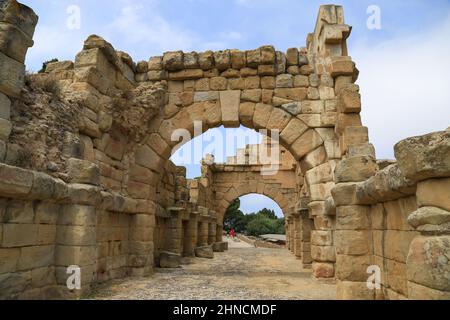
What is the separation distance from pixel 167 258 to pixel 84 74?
4454mm

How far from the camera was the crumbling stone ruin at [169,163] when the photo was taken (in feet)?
8.84

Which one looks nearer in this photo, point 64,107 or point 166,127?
point 64,107

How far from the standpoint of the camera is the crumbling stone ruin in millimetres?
2693

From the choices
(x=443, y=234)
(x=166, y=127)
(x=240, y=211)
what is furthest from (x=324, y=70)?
(x=240, y=211)

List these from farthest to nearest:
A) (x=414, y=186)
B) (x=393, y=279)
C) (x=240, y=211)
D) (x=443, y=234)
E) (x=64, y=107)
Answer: (x=240, y=211) < (x=64, y=107) < (x=393, y=279) < (x=414, y=186) < (x=443, y=234)

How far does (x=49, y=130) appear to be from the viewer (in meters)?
4.35

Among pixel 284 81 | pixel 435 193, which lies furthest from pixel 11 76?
pixel 284 81

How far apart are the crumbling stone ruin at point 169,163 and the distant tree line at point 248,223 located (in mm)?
26508

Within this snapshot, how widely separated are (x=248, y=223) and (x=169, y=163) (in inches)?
1104

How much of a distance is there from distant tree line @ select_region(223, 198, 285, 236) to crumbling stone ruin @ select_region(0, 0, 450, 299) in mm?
26508

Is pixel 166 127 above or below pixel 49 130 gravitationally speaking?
above

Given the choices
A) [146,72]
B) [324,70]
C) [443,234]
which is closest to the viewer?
[443,234]
